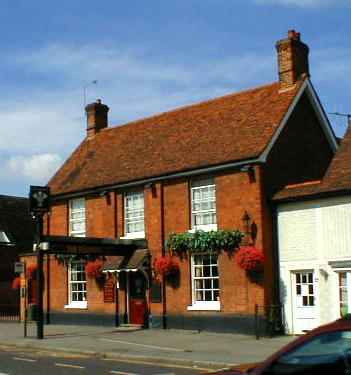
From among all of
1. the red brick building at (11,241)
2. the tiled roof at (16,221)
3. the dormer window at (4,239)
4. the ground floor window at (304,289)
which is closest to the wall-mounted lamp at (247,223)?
the ground floor window at (304,289)

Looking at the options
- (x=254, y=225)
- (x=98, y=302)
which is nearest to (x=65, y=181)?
(x=98, y=302)

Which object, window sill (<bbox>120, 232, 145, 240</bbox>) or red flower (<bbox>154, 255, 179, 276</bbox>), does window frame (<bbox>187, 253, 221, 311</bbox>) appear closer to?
red flower (<bbox>154, 255, 179, 276</bbox>)

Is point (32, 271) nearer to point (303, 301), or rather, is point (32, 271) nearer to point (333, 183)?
point (303, 301)

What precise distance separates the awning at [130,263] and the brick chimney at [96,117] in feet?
25.9

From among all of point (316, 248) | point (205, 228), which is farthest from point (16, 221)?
point (316, 248)

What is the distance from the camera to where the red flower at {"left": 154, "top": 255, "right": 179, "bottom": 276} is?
77.2 ft

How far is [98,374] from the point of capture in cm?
1348

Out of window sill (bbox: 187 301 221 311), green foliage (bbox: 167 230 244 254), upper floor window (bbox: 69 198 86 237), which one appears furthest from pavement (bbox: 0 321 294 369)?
upper floor window (bbox: 69 198 86 237)

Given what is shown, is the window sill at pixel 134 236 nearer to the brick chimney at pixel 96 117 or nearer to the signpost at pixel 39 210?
the signpost at pixel 39 210

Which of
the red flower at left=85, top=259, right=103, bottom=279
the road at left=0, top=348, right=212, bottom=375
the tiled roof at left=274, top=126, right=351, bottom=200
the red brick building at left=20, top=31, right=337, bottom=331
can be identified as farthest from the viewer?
the red flower at left=85, top=259, right=103, bottom=279

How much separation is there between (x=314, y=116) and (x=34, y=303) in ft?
49.6

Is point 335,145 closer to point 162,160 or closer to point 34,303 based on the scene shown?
point 162,160

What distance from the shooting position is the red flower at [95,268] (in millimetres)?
26578

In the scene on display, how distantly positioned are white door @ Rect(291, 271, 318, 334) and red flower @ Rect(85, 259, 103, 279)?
8.59 metres
